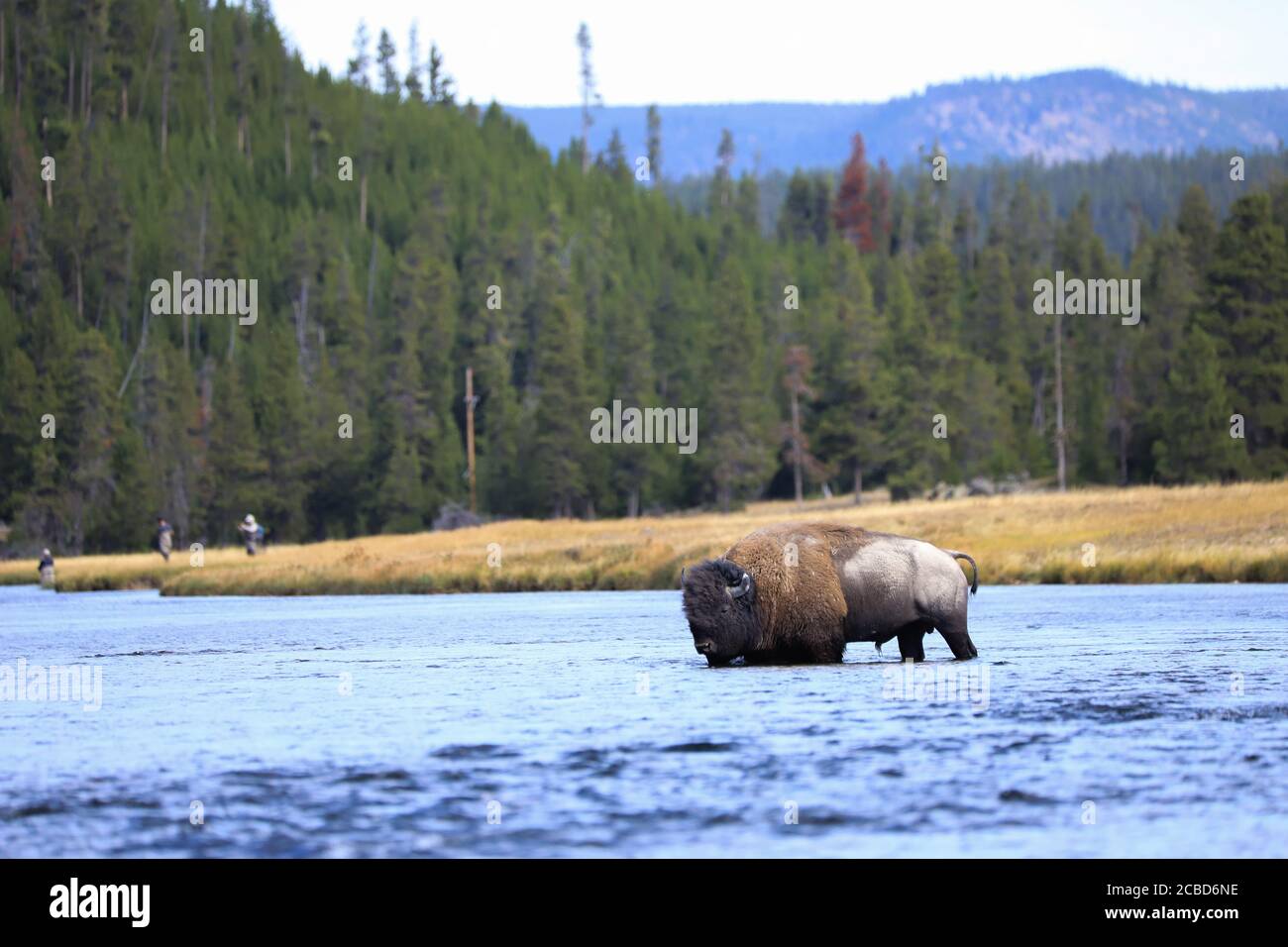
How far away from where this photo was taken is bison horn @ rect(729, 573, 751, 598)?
21375 millimetres

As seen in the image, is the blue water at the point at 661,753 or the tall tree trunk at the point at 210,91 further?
the tall tree trunk at the point at 210,91

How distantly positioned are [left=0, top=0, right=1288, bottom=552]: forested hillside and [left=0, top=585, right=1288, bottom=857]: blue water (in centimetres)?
5797

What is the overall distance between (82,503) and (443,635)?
7064cm

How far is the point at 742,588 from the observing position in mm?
21594

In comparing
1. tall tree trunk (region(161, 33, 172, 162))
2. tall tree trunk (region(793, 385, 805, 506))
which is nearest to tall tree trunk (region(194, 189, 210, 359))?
tall tree trunk (region(161, 33, 172, 162))

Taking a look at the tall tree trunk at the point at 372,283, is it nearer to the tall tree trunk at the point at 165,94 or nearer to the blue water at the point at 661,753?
the tall tree trunk at the point at 165,94

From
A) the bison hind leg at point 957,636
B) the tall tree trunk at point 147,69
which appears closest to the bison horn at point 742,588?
the bison hind leg at point 957,636

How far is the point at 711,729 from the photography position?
1639cm

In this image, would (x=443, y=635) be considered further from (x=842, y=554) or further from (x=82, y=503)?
(x=82, y=503)

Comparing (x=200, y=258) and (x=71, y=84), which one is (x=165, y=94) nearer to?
(x=71, y=84)

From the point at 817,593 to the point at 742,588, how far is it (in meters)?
0.94

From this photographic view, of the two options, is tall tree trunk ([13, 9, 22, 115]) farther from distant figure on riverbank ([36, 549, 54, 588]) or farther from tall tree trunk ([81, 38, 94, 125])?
distant figure on riverbank ([36, 549, 54, 588])

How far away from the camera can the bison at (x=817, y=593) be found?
70.6 ft
